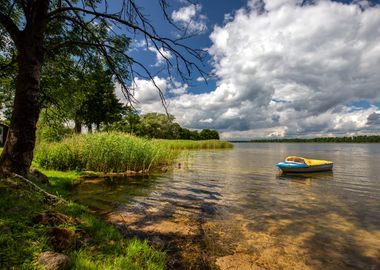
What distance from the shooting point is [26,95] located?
6203mm

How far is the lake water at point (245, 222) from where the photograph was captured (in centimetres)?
591

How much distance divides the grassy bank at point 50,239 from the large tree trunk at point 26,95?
21.9 inches

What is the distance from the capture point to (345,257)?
6125 mm

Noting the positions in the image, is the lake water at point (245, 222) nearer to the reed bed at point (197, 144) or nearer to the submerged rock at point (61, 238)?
the submerged rock at point (61, 238)

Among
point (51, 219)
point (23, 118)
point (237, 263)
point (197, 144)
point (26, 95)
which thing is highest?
point (26, 95)

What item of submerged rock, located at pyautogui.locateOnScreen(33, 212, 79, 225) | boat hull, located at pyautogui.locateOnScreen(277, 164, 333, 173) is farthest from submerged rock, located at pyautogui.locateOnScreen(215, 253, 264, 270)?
boat hull, located at pyautogui.locateOnScreen(277, 164, 333, 173)

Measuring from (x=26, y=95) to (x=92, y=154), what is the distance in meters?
11.2

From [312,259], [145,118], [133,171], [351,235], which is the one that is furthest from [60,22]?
[145,118]

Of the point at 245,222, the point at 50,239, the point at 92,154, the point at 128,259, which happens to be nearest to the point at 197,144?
the point at 92,154

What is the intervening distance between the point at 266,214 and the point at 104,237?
20.3 ft

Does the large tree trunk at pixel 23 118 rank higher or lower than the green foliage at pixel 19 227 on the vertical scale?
higher

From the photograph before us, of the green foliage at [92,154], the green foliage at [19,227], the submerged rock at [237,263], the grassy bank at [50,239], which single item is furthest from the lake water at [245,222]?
the green foliage at [92,154]

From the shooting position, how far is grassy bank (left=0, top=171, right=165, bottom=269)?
378 centimetres

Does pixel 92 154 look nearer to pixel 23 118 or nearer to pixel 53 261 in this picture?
pixel 23 118
